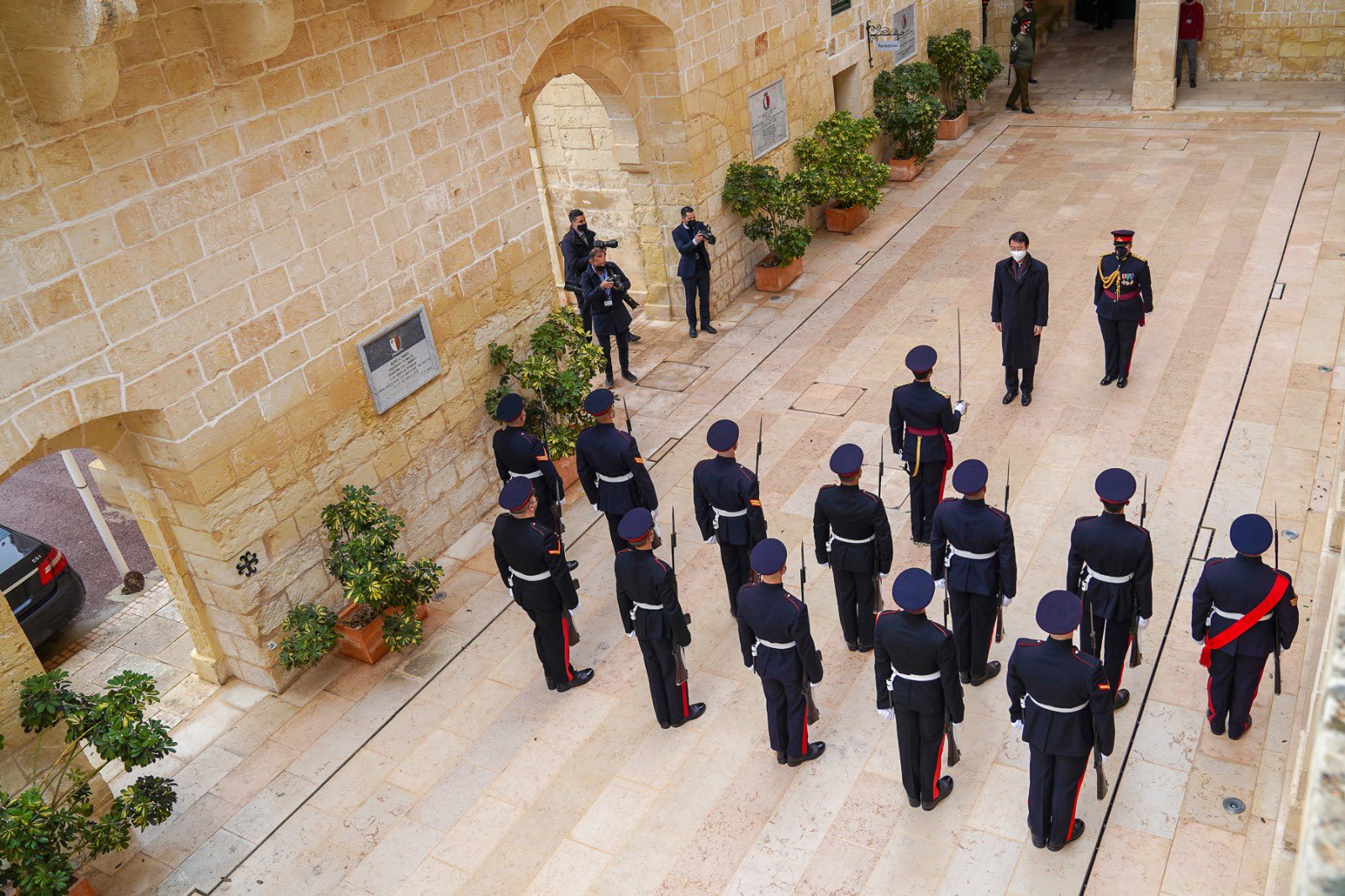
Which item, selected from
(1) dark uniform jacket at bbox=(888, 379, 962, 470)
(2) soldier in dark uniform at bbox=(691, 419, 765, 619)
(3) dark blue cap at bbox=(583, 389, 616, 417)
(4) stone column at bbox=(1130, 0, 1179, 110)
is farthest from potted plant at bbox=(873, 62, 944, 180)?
(2) soldier in dark uniform at bbox=(691, 419, 765, 619)

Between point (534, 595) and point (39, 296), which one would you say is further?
point (534, 595)

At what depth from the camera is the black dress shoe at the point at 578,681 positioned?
766 cm

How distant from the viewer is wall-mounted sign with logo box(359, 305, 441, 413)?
8.34 m

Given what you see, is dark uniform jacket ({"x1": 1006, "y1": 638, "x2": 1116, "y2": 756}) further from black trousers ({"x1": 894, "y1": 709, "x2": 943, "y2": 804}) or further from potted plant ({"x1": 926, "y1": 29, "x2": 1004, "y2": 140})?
potted plant ({"x1": 926, "y1": 29, "x2": 1004, "y2": 140})

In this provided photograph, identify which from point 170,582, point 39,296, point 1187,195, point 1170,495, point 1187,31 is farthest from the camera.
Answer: point 1187,31

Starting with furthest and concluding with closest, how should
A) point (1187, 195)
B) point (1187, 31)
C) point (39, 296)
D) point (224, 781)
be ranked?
1. point (1187, 31)
2. point (1187, 195)
3. point (224, 781)
4. point (39, 296)

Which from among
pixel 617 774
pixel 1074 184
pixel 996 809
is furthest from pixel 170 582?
pixel 1074 184

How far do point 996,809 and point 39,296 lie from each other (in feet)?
19.7

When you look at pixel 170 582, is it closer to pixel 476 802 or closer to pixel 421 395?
pixel 421 395

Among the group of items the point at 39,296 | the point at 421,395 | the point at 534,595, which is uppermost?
the point at 39,296

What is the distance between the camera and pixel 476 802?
6.87m

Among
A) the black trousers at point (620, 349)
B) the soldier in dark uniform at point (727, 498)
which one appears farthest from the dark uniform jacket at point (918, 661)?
the black trousers at point (620, 349)

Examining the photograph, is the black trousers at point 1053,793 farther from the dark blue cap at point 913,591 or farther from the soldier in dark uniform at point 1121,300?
the soldier in dark uniform at point 1121,300

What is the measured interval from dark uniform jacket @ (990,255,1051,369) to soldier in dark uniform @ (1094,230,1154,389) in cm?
54
